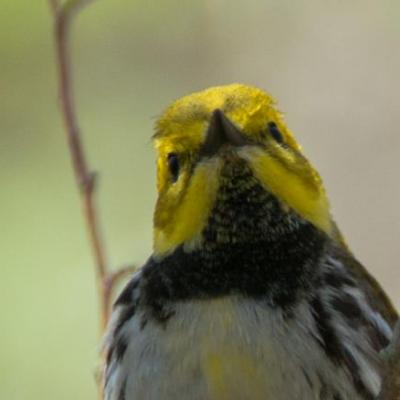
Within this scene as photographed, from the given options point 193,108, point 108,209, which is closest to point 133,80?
point 108,209

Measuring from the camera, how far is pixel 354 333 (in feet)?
20.2

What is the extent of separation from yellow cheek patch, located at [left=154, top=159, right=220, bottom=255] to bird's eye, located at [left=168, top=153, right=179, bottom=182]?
0.39 feet

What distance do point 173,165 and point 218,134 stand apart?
32cm

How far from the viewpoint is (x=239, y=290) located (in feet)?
20.2

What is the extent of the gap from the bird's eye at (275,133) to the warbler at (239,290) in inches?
0.4

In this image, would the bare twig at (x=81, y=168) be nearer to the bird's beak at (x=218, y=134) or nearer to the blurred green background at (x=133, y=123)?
the bird's beak at (x=218, y=134)

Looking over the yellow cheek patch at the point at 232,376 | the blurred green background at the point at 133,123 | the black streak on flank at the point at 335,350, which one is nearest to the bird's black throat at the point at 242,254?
→ the black streak on flank at the point at 335,350

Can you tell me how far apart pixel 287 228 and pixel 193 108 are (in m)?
0.57

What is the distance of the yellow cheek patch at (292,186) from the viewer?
627 cm

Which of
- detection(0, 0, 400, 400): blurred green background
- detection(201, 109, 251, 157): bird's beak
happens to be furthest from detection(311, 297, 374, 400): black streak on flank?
detection(0, 0, 400, 400): blurred green background

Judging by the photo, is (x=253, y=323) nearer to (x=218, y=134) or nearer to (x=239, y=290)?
(x=239, y=290)

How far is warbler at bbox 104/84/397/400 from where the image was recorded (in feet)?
19.8

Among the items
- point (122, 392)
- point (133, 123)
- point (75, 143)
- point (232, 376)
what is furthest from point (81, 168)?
point (133, 123)

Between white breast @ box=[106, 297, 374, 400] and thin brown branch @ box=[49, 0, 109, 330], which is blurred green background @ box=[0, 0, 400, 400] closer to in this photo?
thin brown branch @ box=[49, 0, 109, 330]
